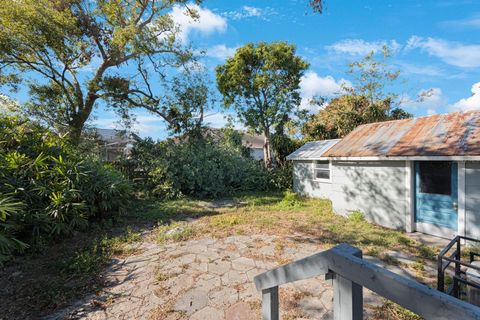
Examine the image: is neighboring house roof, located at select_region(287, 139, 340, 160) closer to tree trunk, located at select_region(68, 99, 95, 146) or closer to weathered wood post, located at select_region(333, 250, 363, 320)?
weathered wood post, located at select_region(333, 250, 363, 320)

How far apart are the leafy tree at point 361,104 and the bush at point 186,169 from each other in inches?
230

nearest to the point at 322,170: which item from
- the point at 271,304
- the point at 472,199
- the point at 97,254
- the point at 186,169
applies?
the point at 472,199

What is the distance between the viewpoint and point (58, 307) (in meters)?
3.09

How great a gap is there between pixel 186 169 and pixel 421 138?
8.30 m

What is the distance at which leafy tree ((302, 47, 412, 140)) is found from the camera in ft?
45.0

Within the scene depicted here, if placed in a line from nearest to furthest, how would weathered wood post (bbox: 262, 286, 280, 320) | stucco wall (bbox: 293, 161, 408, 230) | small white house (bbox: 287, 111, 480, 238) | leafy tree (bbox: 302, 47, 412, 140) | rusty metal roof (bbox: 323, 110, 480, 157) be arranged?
1. weathered wood post (bbox: 262, 286, 280, 320)
2. small white house (bbox: 287, 111, 480, 238)
3. rusty metal roof (bbox: 323, 110, 480, 157)
4. stucco wall (bbox: 293, 161, 408, 230)
5. leafy tree (bbox: 302, 47, 412, 140)

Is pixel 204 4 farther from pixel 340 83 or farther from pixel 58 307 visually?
pixel 58 307

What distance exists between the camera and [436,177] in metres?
5.69

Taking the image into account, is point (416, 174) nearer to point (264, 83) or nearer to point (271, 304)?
point (271, 304)

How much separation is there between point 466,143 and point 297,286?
505 cm

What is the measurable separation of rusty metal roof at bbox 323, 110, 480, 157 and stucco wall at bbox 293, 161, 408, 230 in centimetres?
38

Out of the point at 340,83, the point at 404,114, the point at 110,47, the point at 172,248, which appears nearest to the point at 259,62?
the point at 340,83

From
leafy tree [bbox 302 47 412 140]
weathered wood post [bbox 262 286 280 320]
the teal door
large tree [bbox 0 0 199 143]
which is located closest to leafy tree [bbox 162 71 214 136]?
large tree [bbox 0 0 199 143]

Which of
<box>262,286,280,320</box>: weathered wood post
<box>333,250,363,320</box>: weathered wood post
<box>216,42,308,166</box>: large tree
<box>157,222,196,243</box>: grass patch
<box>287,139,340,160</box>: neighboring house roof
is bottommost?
<box>157,222,196,243</box>: grass patch
